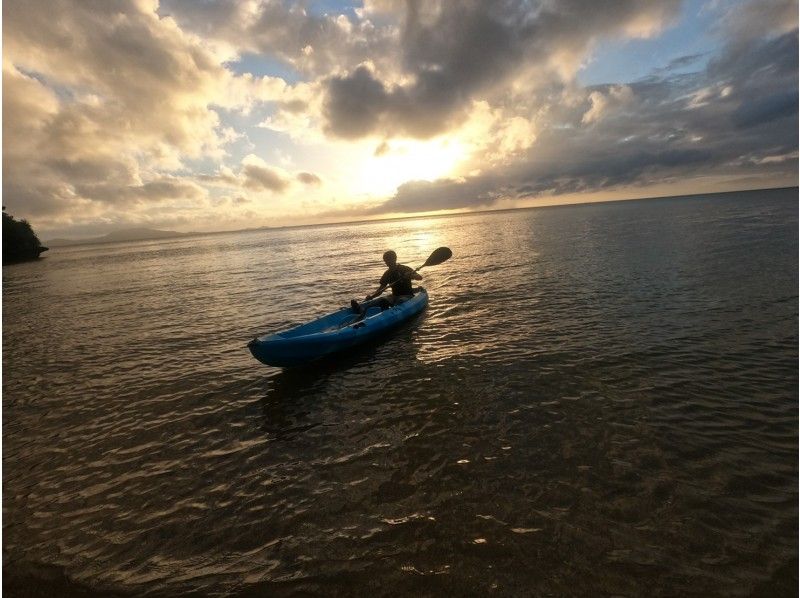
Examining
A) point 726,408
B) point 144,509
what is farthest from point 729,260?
point 144,509

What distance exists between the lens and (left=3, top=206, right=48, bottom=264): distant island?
7969 cm

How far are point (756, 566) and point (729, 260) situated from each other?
1095 inches

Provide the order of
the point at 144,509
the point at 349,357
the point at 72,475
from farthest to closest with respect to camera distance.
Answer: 1. the point at 349,357
2. the point at 72,475
3. the point at 144,509

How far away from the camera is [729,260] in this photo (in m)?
25.6

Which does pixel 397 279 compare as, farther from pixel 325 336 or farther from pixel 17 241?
pixel 17 241

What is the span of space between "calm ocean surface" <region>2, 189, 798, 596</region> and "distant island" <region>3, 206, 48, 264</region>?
9253 cm

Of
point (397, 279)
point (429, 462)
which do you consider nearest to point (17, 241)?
point (397, 279)

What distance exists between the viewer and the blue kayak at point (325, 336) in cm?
1080

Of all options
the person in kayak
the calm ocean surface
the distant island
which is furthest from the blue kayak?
the distant island

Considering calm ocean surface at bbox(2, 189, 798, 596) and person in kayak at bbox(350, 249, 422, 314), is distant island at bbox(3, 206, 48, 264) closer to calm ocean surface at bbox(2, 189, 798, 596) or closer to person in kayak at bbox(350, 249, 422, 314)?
calm ocean surface at bbox(2, 189, 798, 596)

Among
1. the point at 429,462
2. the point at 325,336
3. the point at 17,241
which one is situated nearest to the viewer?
the point at 429,462

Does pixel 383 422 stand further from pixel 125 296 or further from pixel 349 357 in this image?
pixel 125 296

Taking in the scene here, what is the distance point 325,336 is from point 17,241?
107 m

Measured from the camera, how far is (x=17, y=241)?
3209 inches
